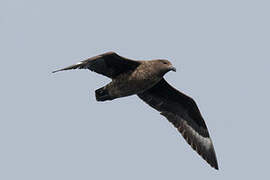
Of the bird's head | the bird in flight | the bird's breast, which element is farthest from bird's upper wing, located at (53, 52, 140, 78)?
the bird's head

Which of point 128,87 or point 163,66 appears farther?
point 128,87

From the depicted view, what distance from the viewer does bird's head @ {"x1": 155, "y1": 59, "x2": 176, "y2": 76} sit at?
11333mm

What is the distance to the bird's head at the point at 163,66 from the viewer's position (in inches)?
446

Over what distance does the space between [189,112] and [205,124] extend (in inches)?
19.3

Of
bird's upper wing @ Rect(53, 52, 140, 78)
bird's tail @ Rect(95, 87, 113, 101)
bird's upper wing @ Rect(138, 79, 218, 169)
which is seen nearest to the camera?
bird's upper wing @ Rect(53, 52, 140, 78)

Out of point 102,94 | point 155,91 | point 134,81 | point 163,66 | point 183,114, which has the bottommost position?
point 183,114

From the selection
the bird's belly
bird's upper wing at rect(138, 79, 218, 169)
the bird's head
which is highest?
the bird's head

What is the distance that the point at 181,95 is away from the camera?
12.5 meters

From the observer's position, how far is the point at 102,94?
11641mm

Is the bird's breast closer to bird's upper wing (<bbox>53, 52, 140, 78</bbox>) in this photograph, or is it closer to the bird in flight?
the bird in flight

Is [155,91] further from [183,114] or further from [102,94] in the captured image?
[102,94]

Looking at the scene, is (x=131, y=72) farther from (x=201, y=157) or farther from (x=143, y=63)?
(x=201, y=157)

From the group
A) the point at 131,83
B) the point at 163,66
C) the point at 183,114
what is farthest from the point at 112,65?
the point at 183,114

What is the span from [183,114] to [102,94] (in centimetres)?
212
